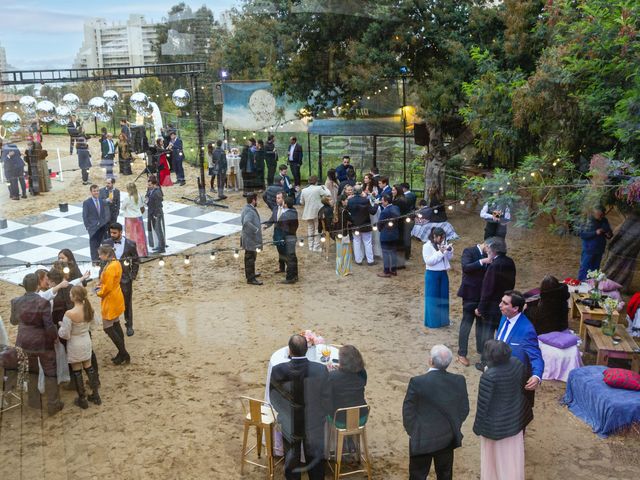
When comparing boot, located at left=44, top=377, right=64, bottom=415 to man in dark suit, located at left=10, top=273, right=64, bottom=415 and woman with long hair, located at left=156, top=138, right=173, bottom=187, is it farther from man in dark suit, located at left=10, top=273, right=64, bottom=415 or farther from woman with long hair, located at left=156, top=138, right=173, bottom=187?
woman with long hair, located at left=156, top=138, right=173, bottom=187

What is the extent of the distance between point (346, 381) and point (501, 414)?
817mm

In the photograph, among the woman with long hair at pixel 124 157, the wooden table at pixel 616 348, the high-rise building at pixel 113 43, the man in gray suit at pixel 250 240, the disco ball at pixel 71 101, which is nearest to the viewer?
the high-rise building at pixel 113 43

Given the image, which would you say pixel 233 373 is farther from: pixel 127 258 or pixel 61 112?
pixel 61 112

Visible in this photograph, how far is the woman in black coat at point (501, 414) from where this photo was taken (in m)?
3.21

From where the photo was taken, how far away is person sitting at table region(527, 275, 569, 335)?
4.77 m

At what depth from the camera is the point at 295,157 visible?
10.5 meters

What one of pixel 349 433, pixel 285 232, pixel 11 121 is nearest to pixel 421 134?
pixel 285 232

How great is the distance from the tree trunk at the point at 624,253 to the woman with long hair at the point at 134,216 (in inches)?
190

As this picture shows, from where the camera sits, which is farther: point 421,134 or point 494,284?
point 421,134

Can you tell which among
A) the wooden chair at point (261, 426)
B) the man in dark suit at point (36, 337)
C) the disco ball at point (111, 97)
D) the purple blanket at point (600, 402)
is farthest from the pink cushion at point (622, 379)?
the man in dark suit at point (36, 337)

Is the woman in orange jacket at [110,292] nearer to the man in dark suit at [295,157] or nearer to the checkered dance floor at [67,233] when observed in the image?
the checkered dance floor at [67,233]

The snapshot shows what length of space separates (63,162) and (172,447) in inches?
218

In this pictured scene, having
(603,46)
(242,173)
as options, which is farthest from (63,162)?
(603,46)

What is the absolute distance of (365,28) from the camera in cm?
711
